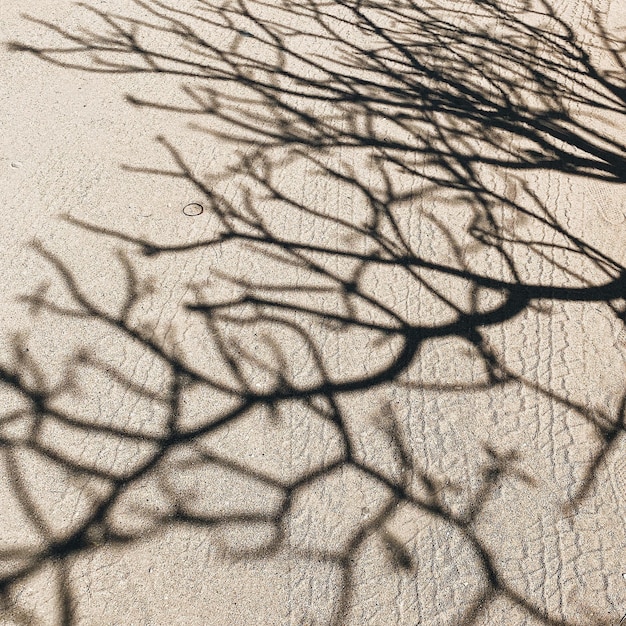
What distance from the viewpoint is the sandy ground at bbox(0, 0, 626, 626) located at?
2.71 m

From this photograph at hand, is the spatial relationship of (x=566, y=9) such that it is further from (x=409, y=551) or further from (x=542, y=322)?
(x=409, y=551)

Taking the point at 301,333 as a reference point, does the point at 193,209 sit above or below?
above

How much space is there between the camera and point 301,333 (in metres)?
3.46

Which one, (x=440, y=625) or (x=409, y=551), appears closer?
(x=440, y=625)

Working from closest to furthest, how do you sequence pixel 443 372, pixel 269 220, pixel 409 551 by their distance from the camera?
pixel 409 551, pixel 443 372, pixel 269 220

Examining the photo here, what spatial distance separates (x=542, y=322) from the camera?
3.64 meters

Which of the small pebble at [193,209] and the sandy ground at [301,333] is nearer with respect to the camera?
the sandy ground at [301,333]

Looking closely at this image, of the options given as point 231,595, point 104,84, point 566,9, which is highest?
point 566,9

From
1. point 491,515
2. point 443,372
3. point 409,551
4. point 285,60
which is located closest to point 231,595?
point 409,551

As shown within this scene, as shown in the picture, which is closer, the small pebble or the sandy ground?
the sandy ground

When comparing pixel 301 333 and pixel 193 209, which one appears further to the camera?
pixel 193 209

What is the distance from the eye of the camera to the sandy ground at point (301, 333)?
2.71 m

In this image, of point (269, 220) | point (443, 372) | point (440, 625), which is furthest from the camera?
point (269, 220)

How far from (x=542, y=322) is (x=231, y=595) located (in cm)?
211
